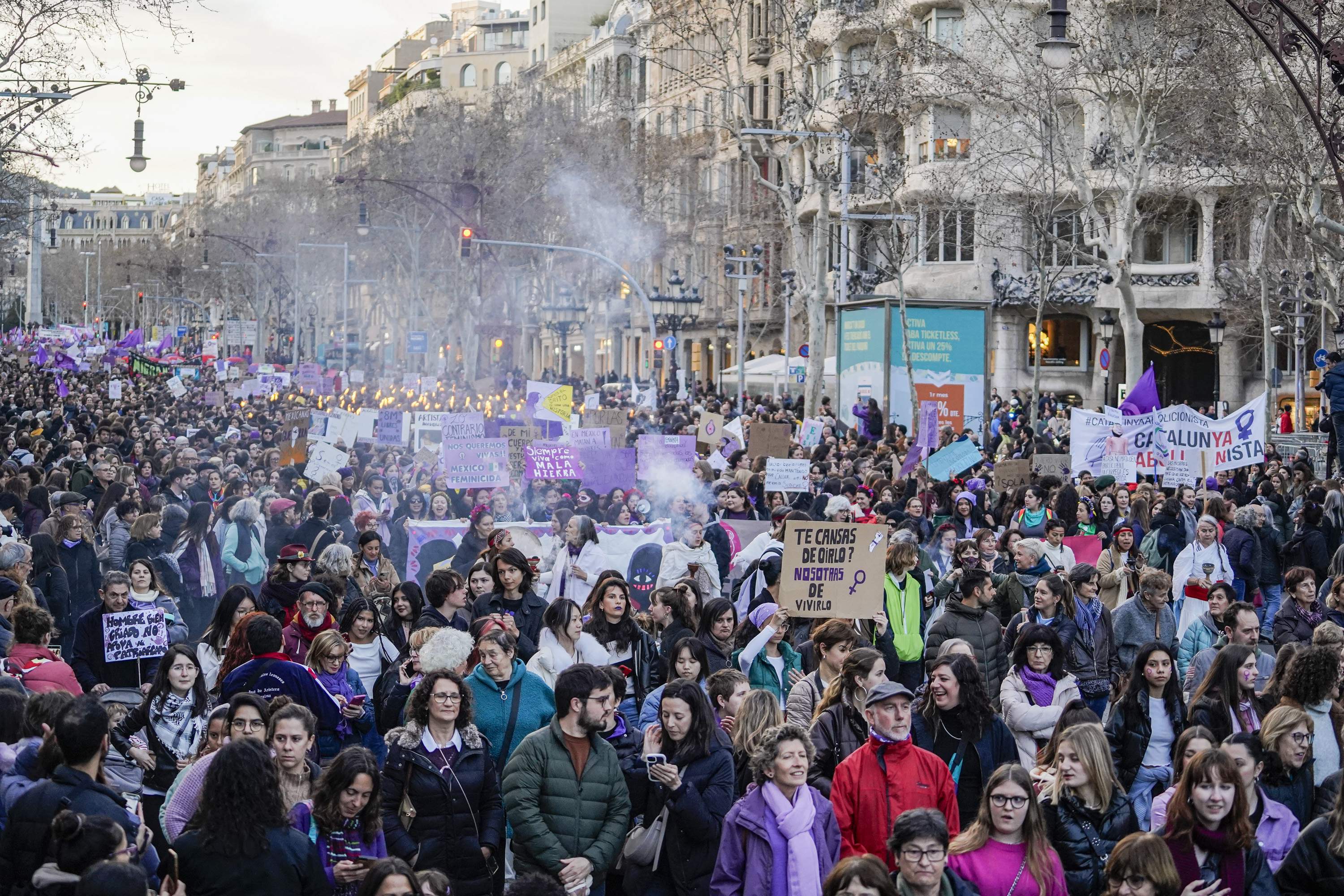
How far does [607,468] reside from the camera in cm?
1806

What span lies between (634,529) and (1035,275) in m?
37.8

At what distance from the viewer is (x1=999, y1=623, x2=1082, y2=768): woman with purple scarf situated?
783 cm

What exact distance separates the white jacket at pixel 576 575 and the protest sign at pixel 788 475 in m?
4.74

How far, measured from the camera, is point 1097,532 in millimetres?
15656

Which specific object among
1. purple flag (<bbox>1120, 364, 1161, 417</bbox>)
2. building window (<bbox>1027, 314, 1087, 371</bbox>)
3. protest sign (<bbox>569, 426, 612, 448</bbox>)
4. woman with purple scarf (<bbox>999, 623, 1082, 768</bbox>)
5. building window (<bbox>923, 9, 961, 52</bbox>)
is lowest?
woman with purple scarf (<bbox>999, 623, 1082, 768</bbox>)

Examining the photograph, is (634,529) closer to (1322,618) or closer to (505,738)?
(1322,618)

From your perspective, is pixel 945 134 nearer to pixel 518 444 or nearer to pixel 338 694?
pixel 518 444

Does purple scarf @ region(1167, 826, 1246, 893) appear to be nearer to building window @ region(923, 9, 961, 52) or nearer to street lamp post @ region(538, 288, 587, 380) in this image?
building window @ region(923, 9, 961, 52)

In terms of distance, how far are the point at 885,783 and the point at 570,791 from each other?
3.73ft

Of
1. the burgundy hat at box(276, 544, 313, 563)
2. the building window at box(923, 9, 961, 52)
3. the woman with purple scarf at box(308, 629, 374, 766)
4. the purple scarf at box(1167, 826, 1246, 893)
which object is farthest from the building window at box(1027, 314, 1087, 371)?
the purple scarf at box(1167, 826, 1246, 893)

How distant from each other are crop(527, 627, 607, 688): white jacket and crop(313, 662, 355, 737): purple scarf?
82 centimetres

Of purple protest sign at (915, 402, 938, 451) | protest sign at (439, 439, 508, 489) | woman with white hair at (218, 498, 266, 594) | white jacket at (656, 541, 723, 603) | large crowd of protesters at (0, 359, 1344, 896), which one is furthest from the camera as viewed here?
purple protest sign at (915, 402, 938, 451)

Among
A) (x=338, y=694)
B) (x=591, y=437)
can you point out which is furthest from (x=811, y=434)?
(x=338, y=694)

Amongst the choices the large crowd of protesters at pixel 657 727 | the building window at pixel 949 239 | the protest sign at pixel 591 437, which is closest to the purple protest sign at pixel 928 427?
the protest sign at pixel 591 437
